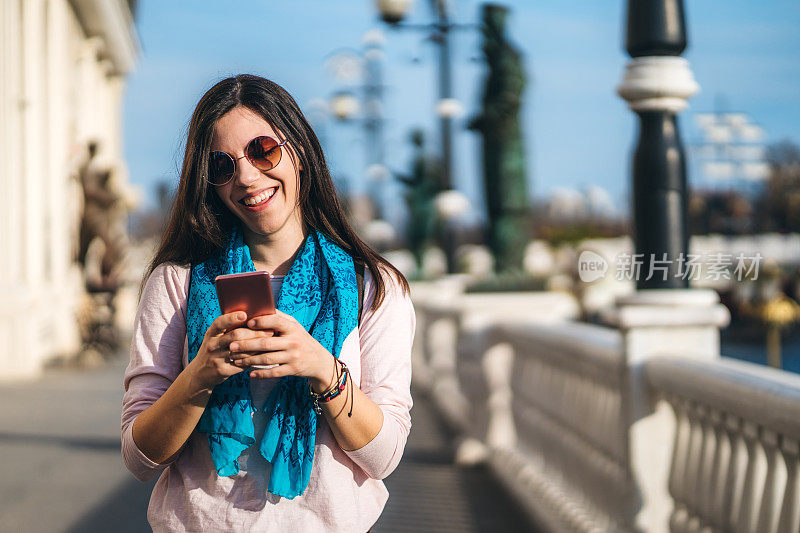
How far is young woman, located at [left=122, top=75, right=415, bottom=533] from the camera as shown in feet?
6.26

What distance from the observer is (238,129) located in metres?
1.99

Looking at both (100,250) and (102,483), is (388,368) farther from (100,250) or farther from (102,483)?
(100,250)

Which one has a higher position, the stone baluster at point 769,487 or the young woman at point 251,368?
the young woman at point 251,368

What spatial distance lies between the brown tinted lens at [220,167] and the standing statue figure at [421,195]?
766 inches

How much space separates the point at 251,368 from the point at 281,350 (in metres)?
0.19

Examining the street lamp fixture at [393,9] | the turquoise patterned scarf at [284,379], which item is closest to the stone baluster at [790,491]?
the turquoise patterned scarf at [284,379]

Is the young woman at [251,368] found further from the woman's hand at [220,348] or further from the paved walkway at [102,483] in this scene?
the paved walkway at [102,483]

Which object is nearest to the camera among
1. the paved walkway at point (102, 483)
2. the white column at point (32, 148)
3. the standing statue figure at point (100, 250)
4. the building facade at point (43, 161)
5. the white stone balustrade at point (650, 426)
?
the white stone balustrade at point (650, 426)

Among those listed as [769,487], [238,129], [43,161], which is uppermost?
[43,161]

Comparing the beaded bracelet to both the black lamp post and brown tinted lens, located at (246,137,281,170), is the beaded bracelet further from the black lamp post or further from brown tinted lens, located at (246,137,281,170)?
the black lamp post

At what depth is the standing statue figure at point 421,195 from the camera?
2178 centimetres

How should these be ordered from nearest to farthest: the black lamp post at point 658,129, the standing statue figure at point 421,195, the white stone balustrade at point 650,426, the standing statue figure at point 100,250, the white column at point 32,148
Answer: the white stone balustrade at point 650,426 → the black lamp post at point 658,129 → the white column at point 32,148 → the standing statue figure at point 100,250 → the standing statue figure at point 421,195

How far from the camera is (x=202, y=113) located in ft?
6.64

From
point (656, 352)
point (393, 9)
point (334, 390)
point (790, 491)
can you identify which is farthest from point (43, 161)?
point (334, 390)
